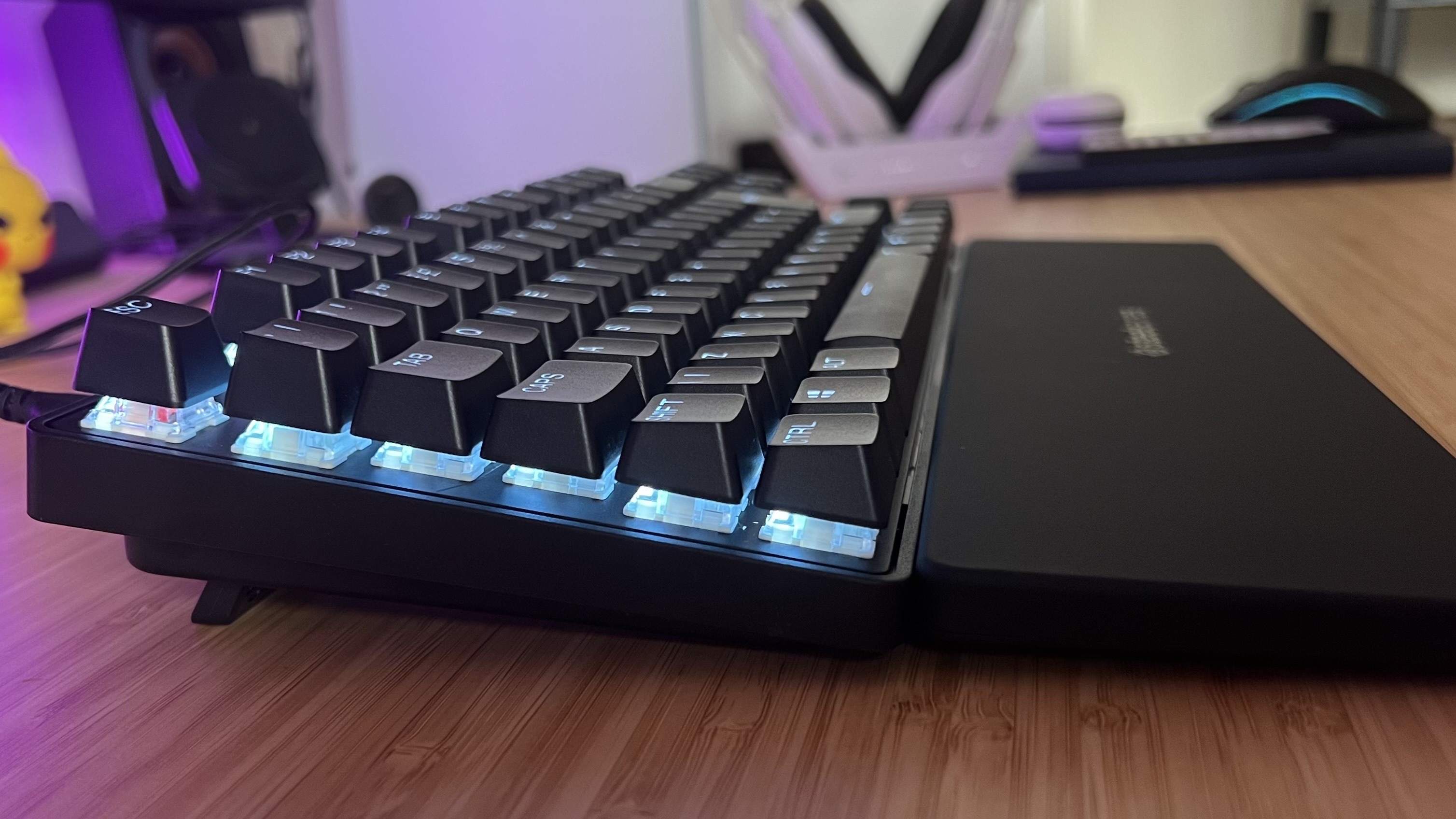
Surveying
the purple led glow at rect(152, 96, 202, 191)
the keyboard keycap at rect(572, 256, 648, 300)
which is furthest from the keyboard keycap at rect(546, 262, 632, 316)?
the purple led glow at rect(152, 96, 202, 191)

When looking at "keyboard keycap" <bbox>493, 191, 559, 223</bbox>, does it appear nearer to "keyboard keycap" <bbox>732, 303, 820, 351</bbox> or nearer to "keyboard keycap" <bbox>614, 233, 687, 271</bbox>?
"keyboard keycap" <bbox>614, 233, 687, 271</bbox>

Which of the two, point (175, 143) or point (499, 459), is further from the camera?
point (175, 143)

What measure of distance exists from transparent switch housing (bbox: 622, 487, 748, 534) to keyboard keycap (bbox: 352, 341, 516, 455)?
0.05 m

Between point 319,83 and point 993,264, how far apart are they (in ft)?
2.77

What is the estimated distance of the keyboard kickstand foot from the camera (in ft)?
1.05

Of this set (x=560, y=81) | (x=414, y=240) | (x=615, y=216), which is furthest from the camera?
(x=560, y=81)

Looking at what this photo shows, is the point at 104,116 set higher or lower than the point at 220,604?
higher

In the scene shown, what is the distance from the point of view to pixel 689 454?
28cm

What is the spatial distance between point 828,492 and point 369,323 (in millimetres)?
158

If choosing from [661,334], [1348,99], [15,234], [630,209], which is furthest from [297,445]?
[1348,99]

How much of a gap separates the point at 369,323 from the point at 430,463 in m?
0.06

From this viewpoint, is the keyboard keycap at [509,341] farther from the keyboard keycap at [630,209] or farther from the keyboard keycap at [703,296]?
the keyboard keycap at [630,209]

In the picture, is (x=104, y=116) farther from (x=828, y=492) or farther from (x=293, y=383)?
(x=828, y=492)

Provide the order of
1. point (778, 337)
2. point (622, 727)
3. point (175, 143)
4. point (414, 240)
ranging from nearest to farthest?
point (622, 727), point (778, 337), point (414, 240), point (175, 143)
